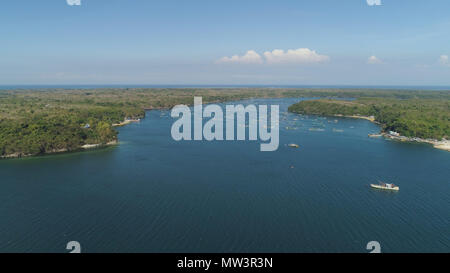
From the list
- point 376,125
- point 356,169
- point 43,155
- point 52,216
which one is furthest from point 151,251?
point 376,125

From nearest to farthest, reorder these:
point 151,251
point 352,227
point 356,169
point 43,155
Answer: point 151,251 → point 352,227 → point 356,169 → point 43,155

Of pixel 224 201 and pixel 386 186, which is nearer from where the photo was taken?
pixel 224 201

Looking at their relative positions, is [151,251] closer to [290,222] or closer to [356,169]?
[290,222]

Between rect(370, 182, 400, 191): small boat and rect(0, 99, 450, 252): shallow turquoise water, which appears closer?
rect(0, 99, 450, 252): shallow turquoise water

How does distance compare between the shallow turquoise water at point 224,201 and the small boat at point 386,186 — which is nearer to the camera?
the shallow turquoise water at point 224,201

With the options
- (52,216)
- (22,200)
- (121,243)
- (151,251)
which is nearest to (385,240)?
(151,251)

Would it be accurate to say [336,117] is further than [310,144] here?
Yes

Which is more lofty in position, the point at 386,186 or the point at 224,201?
the point at 386,186

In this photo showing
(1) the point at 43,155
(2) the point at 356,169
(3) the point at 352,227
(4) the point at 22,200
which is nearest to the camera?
(3) the point at 352,227
